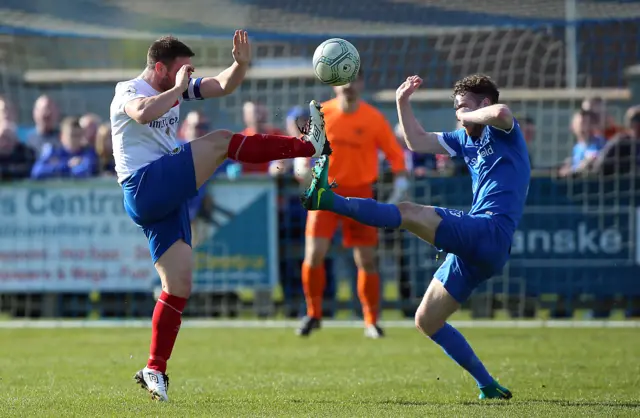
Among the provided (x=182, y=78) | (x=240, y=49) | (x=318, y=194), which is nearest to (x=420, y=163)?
(x=240, y=49)

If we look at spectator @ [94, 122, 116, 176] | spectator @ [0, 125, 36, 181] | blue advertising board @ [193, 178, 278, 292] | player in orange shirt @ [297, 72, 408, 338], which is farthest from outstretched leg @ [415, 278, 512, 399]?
spectator @ [0, 125, 36, 181]

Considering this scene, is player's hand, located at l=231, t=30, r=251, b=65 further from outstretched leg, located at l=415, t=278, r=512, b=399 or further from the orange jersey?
the orange jersey

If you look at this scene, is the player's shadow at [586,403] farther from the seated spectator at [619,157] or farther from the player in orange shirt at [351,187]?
the seated spectator at [619,157]

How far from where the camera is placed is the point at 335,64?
8.06 metres

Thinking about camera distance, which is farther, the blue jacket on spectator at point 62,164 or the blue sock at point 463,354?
the blue jacket on spectator at point 62,164

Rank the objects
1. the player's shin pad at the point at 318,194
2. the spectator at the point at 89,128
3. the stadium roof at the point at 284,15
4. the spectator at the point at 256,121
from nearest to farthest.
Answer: the player's shin pad at the point at 318,194 < the stadium roof at the point at 284,15 < the spectator at the point at 256,121 < the spectator at the point at 89,128

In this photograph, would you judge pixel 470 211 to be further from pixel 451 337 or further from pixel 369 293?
pixel 369 293

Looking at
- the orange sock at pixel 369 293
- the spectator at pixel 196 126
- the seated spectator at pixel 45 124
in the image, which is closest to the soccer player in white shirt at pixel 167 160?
the orange sock at pixel 369 293

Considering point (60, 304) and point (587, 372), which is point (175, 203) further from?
point (60, 304)

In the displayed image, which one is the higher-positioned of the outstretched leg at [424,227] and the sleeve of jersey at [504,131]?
the sleeve of jersey at [504,131]

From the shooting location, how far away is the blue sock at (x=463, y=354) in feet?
23.9

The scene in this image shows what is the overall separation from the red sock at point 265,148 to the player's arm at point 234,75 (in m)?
0.44

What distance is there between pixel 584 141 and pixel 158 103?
319 inches

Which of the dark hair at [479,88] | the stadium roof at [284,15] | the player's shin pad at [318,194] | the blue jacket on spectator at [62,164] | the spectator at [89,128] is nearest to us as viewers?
the player's shin pad at [318,194]
